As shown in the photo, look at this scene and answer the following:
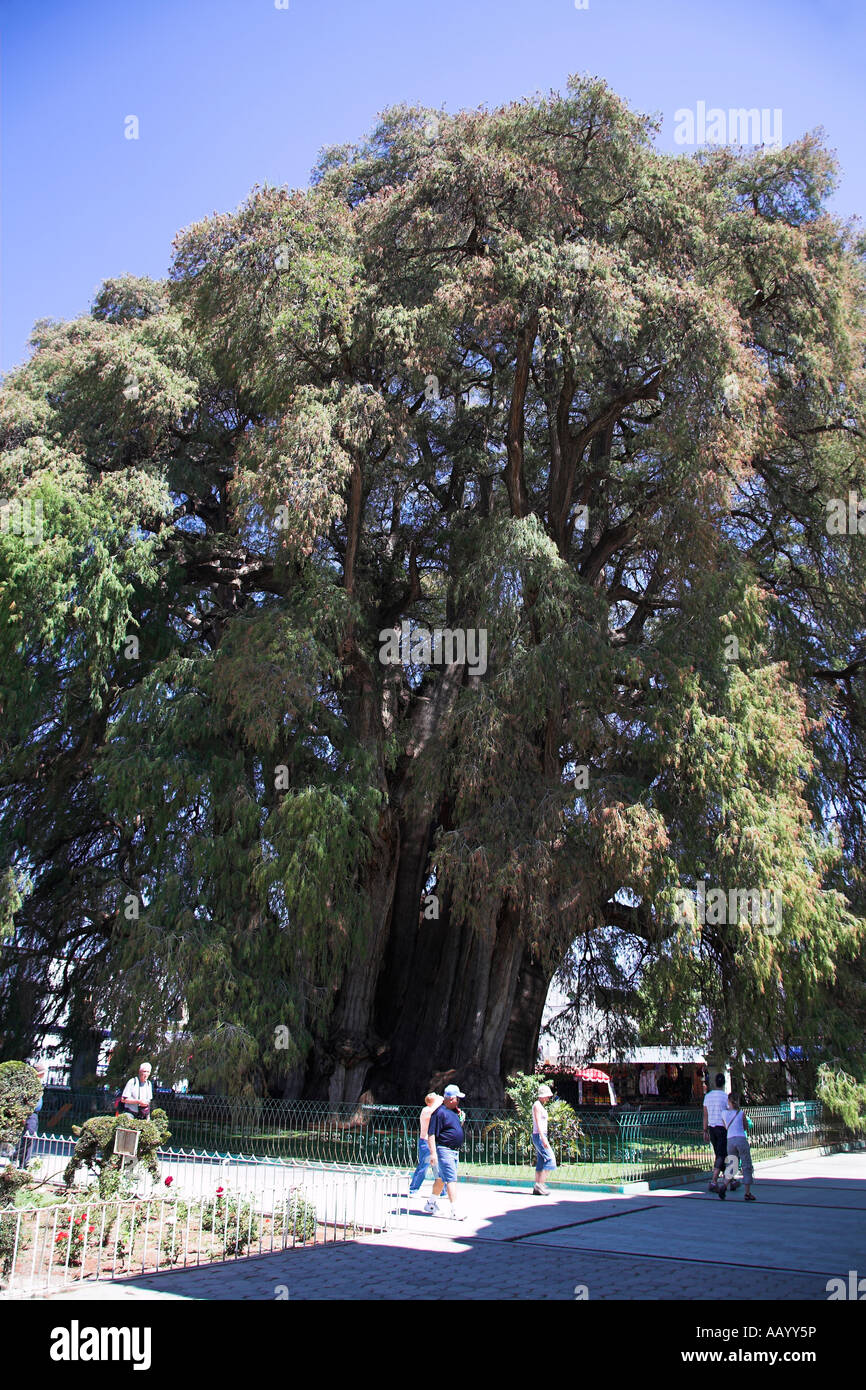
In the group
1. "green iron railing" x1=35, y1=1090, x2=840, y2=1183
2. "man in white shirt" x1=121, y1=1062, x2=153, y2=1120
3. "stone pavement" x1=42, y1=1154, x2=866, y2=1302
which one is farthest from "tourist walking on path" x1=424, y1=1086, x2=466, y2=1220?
"man in white shirt" x1=121, y1=1062, x2=153, y2=1120

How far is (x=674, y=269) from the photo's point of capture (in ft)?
59.0

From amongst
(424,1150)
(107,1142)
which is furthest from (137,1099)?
(424,1150)

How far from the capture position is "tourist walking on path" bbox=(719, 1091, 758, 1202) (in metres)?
12.3

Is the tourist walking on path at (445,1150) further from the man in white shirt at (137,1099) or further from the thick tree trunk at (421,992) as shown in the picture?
the thick tree trunk at (421,992)

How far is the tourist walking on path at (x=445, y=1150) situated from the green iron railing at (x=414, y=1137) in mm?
3247

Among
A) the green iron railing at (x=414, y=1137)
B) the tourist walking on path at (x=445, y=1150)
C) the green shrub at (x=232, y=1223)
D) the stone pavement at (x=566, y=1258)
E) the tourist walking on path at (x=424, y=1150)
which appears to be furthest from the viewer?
the green iron railing at (x=414, y=1137)

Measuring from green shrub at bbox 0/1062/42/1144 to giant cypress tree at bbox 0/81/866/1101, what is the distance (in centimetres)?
609

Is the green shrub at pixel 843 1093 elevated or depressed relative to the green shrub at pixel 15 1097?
depressed

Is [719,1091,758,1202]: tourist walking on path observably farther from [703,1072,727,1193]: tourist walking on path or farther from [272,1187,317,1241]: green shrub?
[272,1187,317,1241]: green shrub

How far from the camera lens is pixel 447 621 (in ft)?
69.1

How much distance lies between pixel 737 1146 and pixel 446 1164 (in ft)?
14.4

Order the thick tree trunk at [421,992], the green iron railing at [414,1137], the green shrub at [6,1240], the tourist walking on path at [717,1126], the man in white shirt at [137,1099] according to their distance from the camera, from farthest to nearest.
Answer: the thick tree trunk at [421,992] → the green iron railing at [414,1137] → the tourist walking on path at [717,1126] → the man in white shirt at [137,1099] → the green shrub at [6,1240]

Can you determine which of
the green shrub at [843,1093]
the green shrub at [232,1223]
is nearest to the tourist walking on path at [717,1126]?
the green shrub at [843,1093]

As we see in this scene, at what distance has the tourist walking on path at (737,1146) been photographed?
12328 millimetres
